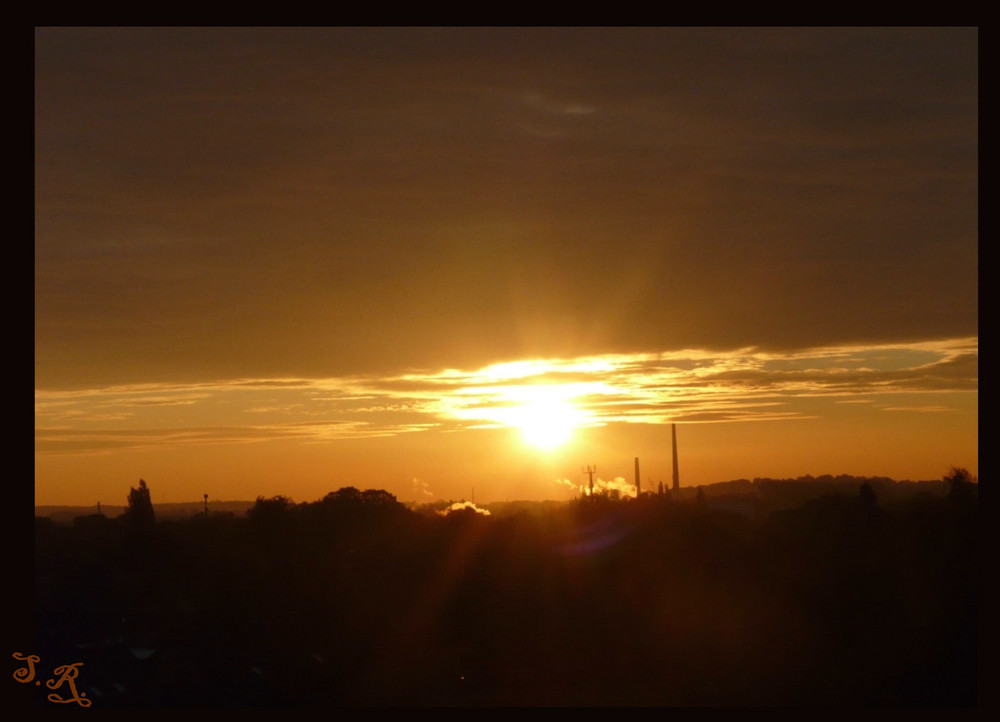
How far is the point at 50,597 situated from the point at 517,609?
2397cm

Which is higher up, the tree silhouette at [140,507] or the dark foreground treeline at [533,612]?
the tree silhouette at [140,507]

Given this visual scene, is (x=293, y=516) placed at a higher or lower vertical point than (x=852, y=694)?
higher

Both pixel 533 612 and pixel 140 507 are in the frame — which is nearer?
pixel 533 612

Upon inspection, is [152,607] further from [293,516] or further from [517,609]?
[293,516]

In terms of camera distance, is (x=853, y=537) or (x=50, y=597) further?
(x=853, y=537)

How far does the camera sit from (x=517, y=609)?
54.0 m

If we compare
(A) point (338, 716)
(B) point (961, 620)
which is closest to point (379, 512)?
(B) point (961, 620)

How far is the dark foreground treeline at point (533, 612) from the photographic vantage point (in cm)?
4181

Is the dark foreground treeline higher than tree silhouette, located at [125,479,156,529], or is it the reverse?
tree silhouette, located at [125,479,156,529]

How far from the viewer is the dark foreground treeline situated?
41812 millimetres

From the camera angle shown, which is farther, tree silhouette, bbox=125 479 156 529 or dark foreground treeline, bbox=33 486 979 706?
tree silhouette, bbox=125 479 156 529

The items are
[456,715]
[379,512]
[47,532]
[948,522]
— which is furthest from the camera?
[379,512]

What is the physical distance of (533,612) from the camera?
5347cm

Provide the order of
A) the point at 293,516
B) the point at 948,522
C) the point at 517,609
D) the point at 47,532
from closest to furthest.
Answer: the point at 517,609, the point at 948,522, the point at 47,532, the point at 293,516
